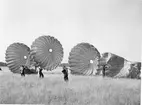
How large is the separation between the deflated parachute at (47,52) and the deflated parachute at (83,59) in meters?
0.22

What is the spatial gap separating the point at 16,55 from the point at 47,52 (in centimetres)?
51

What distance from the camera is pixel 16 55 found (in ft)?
16.4

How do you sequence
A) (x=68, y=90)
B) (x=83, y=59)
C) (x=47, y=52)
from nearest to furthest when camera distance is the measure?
(x=68, y=90) → (x=47, y=52) → (x=83, y=59)

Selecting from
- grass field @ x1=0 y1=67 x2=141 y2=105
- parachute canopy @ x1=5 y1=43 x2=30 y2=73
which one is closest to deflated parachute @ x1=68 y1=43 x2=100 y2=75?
grass field @ x1=0 y1=67 x2=141 y2=105

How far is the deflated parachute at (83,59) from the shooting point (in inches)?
201

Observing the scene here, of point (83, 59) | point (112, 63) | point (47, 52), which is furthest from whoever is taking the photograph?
point (112, 63)

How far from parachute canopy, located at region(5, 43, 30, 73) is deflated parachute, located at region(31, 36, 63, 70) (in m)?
0.14

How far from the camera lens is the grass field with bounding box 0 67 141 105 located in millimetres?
4797

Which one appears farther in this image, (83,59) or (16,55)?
Answer: (83,59)

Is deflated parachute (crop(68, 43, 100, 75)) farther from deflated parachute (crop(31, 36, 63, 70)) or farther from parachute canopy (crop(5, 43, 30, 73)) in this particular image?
parachute canopy (crop(5, 43, 30, 73))

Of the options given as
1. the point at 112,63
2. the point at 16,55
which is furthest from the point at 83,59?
the point at 16,55

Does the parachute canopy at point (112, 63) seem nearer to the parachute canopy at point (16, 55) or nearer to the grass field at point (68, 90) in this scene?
the grass field at point (68, 90)

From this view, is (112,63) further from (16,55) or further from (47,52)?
(16,55)

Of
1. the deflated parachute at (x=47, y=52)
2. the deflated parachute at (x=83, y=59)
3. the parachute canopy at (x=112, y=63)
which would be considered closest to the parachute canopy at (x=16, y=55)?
the deflated parachute at (x=47, y=52)
